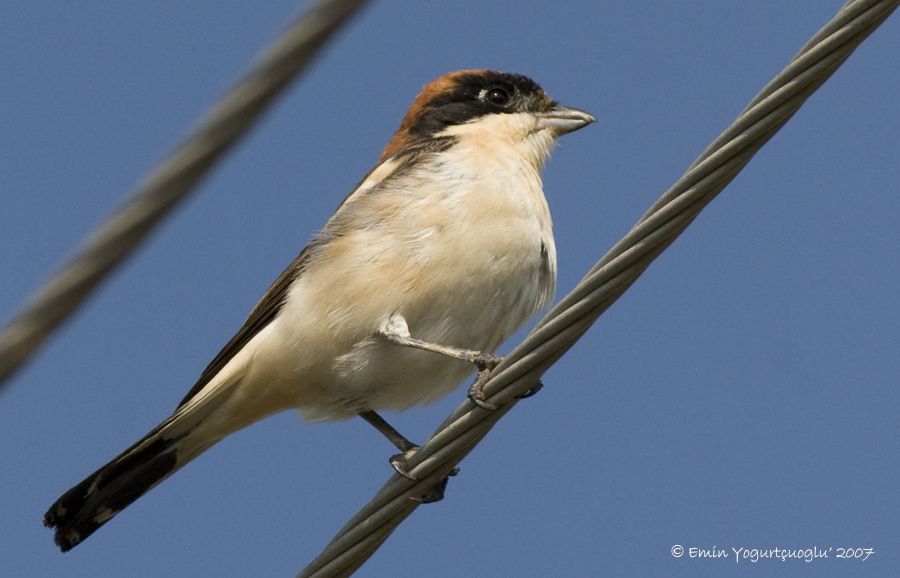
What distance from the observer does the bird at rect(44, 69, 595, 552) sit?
5.96 meters

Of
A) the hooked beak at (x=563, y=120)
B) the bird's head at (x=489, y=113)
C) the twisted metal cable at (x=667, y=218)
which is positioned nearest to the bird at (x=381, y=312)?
the bird's head at (x=489, y=113)

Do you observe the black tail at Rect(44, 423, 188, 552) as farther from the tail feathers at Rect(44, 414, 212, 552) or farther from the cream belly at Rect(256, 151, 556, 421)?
the cream belly at Rect(256, 151, 556, 421)

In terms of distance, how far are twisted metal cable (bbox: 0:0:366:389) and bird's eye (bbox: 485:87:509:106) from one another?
5.35 meters

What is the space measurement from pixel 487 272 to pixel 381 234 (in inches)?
22.3

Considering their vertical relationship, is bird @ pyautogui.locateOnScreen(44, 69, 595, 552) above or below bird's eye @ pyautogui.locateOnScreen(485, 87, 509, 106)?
below

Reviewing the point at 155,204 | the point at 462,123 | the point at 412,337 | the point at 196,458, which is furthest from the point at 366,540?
the point at 462,123

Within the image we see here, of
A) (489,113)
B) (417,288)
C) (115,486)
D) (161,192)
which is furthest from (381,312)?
(161,192)

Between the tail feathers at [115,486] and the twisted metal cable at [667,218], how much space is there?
88.7 inches

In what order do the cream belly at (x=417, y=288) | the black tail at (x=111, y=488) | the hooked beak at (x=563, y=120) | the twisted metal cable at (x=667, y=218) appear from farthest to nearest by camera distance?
the hooked beak at (x=563, y=120) → the black tail at (x=111, y=488) → the cream belly at (x=417, y=288) → the twisted metal cable at (x=667, y=218)

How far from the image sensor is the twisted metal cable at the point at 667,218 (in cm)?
349

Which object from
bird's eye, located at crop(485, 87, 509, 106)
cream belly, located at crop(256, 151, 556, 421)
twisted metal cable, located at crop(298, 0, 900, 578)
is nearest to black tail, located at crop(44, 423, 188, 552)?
cream belly, located at crop(256, 151, 556, 421)

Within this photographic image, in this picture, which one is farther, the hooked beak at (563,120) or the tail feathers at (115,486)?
the hooked beak at (563,120)

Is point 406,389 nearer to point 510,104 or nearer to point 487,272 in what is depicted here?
point 487,272

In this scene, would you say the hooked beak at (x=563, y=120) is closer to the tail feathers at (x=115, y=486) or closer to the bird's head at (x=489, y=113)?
the bird's head at (x=489, y=113)
